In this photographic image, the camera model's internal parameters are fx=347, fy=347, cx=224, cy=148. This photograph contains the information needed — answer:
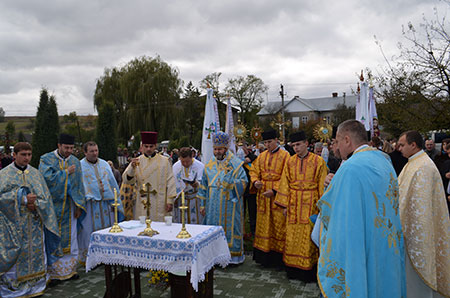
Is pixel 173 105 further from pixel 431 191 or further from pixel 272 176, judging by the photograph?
pixel 431 191

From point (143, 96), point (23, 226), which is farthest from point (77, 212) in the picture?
point (143, 96)

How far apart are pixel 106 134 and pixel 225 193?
25.8ft

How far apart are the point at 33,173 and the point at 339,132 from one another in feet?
14.8

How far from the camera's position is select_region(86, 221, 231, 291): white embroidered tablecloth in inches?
149

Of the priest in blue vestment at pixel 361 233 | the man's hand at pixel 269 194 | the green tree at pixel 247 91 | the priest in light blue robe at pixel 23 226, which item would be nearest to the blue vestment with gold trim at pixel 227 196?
the man's hand at pixel 269 194

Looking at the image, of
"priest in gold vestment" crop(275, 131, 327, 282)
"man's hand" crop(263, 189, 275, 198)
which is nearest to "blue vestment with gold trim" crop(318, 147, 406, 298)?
"priest in gold vestment" crop(275, 131, 327, 282)

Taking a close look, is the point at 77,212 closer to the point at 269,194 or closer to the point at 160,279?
the point at 160,279

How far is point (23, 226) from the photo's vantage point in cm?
500

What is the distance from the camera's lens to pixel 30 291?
16.3ft

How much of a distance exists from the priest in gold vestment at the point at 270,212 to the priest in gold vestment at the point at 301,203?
0.28m

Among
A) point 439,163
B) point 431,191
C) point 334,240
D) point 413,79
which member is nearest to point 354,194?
point 334,240

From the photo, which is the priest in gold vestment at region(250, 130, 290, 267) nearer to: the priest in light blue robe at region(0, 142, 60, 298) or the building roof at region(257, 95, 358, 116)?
the priest in light blue robe at region(0, 142, 60, 298)

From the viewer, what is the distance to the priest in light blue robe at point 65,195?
5504 millimetres

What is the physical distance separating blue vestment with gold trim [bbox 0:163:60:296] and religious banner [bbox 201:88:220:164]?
12.2 ft
